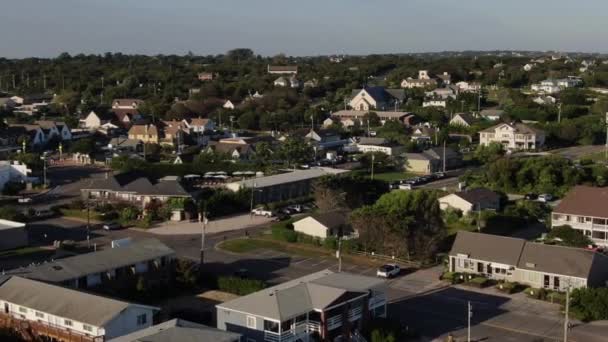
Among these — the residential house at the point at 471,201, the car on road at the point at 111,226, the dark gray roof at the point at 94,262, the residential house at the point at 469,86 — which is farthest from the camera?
the residential house at the point at 469,86

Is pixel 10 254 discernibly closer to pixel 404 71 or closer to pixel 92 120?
pixel 92 120

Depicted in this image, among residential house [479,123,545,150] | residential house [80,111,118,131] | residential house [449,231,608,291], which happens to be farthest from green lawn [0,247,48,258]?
residential house [80,111,118,131]

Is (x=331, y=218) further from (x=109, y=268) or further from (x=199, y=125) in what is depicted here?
(x=199, y=125)

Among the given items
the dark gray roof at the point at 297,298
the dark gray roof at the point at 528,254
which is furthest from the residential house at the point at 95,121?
the dark gray roof at the point at 297,298

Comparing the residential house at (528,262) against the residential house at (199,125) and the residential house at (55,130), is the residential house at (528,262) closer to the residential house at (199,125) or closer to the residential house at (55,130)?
the residential house at (199,125)

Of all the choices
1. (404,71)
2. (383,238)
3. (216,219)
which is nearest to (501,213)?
(383,238)

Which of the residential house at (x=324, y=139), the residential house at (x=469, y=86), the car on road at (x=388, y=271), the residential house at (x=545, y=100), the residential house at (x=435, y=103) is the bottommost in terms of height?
the car on road at (x=388, y=271)
